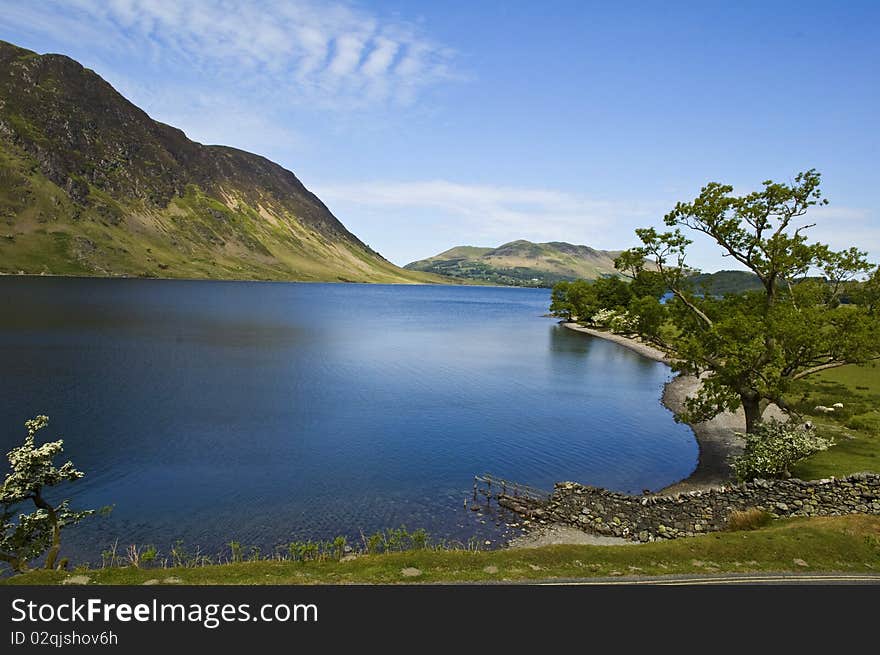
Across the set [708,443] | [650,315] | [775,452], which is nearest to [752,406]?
[775,452]

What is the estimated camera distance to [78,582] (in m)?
20.0

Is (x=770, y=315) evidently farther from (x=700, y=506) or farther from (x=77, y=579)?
(x=77, y=579)

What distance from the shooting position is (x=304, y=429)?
5734cm

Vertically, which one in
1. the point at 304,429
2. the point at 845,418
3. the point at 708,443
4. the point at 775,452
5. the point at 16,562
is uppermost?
the point at 775,452

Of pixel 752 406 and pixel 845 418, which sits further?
pixel 845 418

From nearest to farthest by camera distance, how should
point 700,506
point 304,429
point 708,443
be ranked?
point 700,506 → point 304,429 → point 708,443

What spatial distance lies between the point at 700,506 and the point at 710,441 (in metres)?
25.3

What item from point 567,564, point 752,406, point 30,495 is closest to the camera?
point 30,495

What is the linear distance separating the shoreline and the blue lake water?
5.20 feet

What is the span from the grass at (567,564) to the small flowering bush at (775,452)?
36.2ft

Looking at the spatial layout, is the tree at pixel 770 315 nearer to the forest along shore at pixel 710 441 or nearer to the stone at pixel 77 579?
the forest along shore at pixel 710 441
